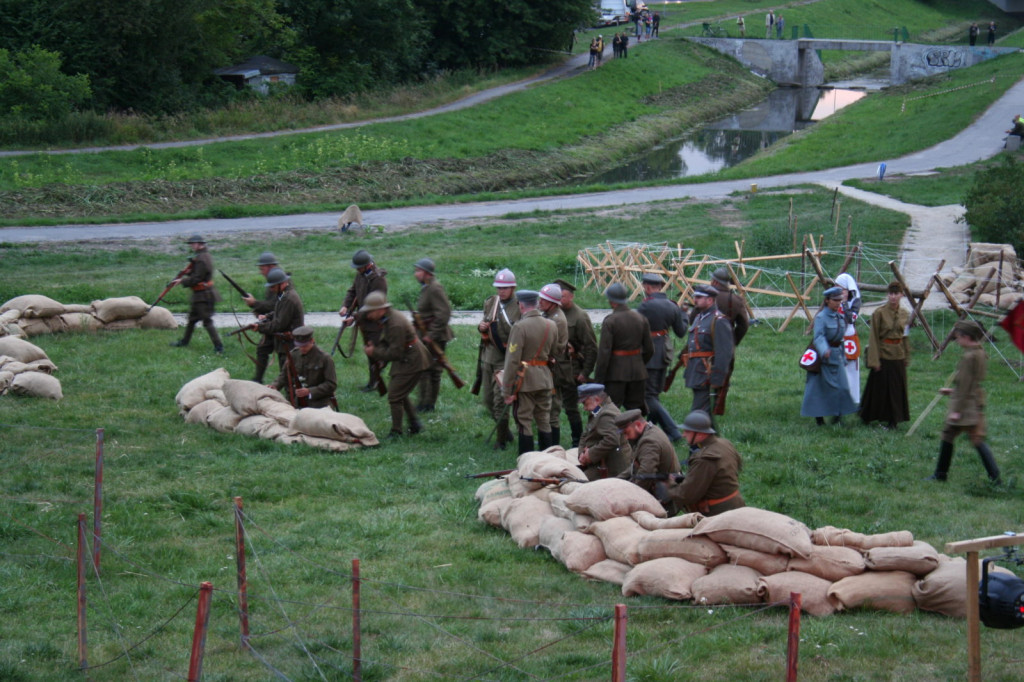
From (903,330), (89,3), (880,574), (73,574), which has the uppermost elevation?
(89,3)

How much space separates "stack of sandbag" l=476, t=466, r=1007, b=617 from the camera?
24.9 ft

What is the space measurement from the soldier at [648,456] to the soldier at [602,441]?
0.44 metres

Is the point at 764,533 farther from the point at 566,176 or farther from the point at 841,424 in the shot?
the point at 566,176

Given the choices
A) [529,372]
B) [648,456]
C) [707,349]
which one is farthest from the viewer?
[707,349]

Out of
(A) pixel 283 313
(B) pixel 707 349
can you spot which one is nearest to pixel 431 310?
(A) pixel 283 313

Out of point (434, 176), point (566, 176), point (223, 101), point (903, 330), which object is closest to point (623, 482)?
point (903, 330)

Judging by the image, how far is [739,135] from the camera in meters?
54.4

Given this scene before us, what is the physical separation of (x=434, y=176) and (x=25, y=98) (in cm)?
1502

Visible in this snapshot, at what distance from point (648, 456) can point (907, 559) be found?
251 centimetres

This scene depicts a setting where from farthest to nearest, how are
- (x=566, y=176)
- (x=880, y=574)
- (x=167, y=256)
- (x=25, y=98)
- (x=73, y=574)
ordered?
1. (x=566, y=176)
2. (x=25, y=98)
3. (x=167, y=256)
4. (x=73, y=574)
5. (x=880, y=574)

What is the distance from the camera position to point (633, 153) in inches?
1941

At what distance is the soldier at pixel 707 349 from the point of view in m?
12.0

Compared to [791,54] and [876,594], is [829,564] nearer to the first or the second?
[876,594]

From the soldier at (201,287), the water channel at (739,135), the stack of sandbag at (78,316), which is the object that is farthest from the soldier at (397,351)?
Result: the water channel at (739,135)
